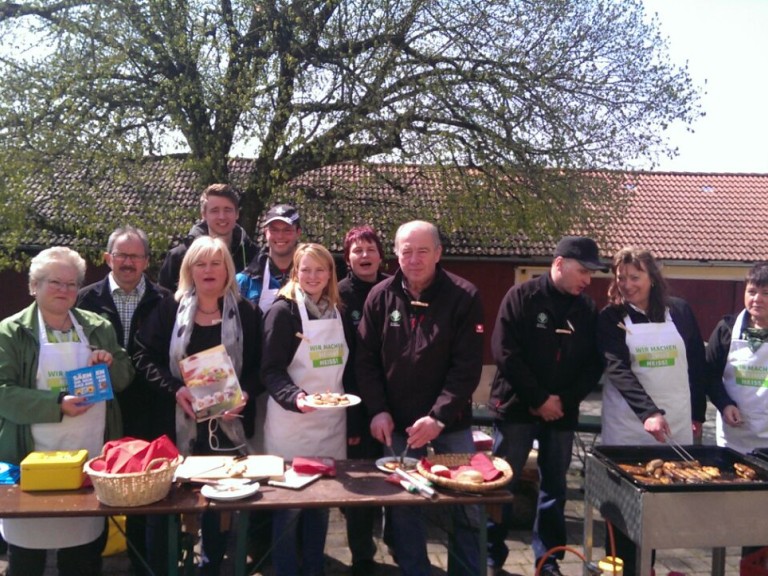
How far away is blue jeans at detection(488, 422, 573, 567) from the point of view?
11.9ft

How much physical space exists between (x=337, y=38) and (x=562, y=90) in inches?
126

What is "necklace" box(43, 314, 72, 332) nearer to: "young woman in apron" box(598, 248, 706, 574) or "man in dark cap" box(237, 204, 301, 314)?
"man in dark cap" box(237, 204, 301, 314)

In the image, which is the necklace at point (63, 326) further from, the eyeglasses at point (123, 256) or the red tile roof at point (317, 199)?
the red tile roof at point (317, 199)

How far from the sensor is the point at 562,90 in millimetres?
9062

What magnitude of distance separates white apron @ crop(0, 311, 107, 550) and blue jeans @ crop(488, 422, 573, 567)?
6.97ft

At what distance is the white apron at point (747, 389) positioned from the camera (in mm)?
3568

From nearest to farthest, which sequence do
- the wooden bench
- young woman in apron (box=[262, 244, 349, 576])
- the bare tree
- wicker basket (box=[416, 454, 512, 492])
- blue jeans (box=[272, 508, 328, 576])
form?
wicker basket (box=[416, 454, 512, 492]) → blue jeans (box=[272, 508, 328, 576]) → young woman in apron (box=[262, 244, 349, 576]) → the wooden bench → the bare tree

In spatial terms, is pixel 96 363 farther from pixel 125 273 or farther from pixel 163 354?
pixel 125 273

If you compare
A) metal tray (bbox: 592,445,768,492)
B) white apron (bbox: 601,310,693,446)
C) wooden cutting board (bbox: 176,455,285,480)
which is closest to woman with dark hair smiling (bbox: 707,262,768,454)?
white apron (bbox: 601,310,693,446)

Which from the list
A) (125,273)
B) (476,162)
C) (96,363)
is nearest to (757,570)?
(96,363)

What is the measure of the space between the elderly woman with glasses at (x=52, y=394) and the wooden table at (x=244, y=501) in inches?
12.0

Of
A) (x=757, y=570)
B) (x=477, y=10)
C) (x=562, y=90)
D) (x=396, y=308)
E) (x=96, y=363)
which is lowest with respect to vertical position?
(x=757, y=570)

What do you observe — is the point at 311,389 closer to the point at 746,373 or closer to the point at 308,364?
the point at 308,364

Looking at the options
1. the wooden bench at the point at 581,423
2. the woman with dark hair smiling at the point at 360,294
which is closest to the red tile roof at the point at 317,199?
the wooden bench at the point at 581,423
